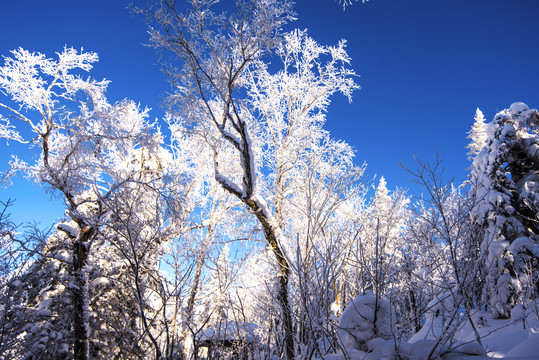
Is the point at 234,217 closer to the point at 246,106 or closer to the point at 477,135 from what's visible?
the point at 246,106

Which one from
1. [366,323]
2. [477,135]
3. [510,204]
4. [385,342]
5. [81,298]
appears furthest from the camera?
[477,135]

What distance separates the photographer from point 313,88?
29.0 ft

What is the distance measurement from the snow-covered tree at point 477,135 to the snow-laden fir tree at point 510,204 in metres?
11.0

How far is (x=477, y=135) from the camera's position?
818 inches

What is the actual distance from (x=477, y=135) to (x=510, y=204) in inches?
537

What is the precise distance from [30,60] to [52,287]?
Answer: 6669mm

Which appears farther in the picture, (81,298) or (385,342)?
(81,298)

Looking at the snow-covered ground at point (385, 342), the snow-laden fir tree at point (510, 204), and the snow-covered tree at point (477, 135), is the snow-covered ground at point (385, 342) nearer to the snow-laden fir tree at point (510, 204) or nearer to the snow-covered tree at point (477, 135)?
the snow-laden fir tree at point (510, 204)

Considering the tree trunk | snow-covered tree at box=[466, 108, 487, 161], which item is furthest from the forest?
snow-covered tree at box=[466, 108, 487, 161]

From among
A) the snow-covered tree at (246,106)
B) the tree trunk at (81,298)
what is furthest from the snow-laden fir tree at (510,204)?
the tree trunk at (81,298)

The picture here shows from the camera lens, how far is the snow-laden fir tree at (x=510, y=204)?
356 inches

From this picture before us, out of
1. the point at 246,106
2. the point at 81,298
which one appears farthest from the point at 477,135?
the point at 81,298

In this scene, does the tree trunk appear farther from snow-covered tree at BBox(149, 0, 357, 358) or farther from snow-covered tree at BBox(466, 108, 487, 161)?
snow-covered tree at BBox(466, 108, 487, 161)

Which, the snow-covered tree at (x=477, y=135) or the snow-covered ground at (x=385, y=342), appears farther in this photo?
the snow-covered tree at (x=477, y=135)
